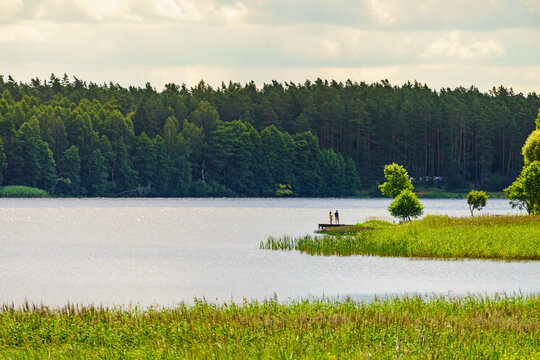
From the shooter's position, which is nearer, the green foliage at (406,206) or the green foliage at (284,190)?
the green foliage at (406,206)

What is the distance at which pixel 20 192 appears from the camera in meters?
153

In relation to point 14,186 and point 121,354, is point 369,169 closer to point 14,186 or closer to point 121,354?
point 14,186

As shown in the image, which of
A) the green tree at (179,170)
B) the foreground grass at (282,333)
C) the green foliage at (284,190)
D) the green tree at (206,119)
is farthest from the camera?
the green tree at (206,119)

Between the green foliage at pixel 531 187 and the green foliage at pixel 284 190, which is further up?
the green foliage at pixel 531 187

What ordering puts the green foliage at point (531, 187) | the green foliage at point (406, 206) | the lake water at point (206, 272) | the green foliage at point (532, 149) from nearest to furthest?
the lake water at point (206, 272), the green foliage at point (531, 187), the green foliage at point (406, 206), the green foliage at point (532, 149)

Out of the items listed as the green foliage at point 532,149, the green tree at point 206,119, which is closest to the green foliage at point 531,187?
the green foliage at point 532,149

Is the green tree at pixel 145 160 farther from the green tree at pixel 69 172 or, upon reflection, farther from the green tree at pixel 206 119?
the green tree at pixel 206 119

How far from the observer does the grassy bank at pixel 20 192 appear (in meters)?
152

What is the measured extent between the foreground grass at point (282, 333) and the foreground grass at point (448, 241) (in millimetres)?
20883

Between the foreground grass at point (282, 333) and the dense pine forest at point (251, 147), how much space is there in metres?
138

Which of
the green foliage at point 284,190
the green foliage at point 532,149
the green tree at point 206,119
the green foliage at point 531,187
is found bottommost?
the green foliage at point 284,190

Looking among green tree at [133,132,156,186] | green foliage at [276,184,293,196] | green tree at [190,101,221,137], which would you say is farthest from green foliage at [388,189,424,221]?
green tree at [190,101,221,137]

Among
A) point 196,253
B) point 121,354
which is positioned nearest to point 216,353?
point 121,354

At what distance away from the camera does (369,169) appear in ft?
598
